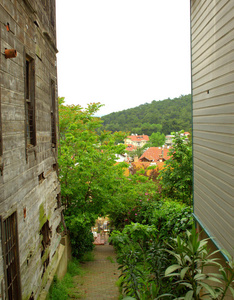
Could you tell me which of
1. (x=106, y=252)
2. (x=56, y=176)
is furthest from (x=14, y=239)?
(x=106, y=252)

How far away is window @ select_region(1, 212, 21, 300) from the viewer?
408cm

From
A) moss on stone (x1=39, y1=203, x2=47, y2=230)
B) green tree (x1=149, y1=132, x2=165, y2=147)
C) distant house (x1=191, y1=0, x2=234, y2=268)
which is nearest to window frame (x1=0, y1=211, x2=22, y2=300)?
moss on stone (x1=39, y1=203, x2=47, y2=230)

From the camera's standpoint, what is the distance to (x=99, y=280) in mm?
10227

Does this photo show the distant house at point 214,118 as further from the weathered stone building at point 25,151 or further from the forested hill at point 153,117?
the forested hill at point 153,117

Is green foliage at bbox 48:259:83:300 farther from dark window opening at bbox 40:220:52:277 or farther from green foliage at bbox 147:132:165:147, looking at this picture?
green foliage at bbox 147:132:165:147

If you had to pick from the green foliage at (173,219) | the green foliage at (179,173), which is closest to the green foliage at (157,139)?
the green foliage at (179,173)

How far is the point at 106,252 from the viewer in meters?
15.0

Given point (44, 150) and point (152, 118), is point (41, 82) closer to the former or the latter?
point (44, 150)

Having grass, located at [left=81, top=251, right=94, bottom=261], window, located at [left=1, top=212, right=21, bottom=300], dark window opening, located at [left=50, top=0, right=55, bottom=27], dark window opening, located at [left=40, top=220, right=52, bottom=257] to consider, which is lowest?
grass, located at [left=81, top=251, right=94, bottom=261]

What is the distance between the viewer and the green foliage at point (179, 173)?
43.0 ft

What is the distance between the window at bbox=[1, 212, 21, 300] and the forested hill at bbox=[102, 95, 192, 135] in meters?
63.8

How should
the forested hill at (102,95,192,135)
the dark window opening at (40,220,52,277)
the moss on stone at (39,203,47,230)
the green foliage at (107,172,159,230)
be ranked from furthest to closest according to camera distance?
the forested hill at (102,95,192,135) → the green foliage at (107,172,159,230) → the dark window opening at (40,220,52,277) → the moss on stone at (39,203,47,230)

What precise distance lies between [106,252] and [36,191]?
404 inches

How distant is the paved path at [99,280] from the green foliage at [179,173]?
411 centimetres
